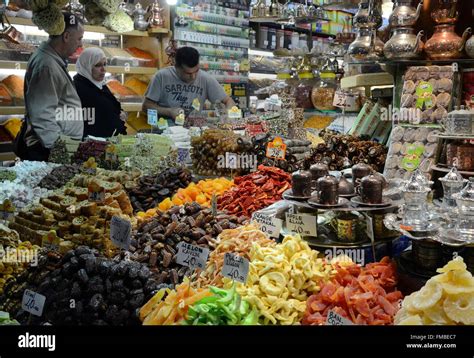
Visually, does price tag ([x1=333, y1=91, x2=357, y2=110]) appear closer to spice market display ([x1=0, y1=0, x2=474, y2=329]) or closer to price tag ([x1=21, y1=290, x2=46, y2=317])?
spice market display ([x1=0, y1=0, x2=474, y2=329])

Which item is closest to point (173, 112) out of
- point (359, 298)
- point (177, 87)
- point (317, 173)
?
point (177, 87)

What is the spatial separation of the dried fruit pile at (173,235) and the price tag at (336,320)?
2.25 feet

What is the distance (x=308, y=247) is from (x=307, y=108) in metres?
4.13

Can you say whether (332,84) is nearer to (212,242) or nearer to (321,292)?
(212,242)

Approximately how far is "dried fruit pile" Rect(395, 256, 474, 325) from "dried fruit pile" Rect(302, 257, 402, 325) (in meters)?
0.17

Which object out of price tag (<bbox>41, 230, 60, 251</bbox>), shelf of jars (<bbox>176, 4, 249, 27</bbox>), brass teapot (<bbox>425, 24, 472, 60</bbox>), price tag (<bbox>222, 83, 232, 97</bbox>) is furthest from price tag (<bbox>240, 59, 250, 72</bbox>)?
price tag (<bbox>41, 230, 60, 251</bbox>)

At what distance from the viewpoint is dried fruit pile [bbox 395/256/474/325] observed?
60.3 inches

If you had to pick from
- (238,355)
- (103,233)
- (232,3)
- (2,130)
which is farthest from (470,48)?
(232,3)

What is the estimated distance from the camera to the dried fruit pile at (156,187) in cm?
336

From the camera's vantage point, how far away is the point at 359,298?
5.87 feet

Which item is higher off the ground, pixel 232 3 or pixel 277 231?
pixel 232 3

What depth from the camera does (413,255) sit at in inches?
81.8

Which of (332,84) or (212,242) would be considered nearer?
(212,242)

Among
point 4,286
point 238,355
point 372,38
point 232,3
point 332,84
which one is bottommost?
point 4,286
